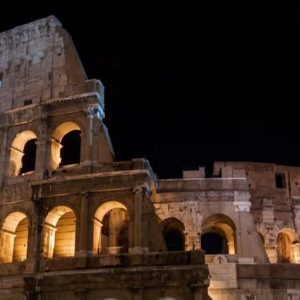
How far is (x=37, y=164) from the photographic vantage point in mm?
25078

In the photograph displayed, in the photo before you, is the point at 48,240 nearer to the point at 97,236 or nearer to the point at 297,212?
the point at 97,236

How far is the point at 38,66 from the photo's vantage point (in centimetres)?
2717

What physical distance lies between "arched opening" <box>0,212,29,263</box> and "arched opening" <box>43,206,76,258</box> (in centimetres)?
142

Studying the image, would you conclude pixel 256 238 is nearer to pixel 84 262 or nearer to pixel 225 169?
pixel 225 169

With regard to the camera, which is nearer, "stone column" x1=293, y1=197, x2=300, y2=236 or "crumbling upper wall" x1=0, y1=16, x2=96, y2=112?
"crumbling upper wall" x1=0, y1=16, x2=96, y2=112

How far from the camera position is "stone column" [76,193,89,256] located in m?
22.4

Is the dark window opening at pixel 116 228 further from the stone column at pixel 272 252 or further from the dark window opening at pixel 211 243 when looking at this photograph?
the dark window opening at pixel 211 243

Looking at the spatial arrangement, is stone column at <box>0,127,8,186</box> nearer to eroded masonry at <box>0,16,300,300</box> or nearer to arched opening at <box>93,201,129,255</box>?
eroded masonry at <box>0,16,300,300</box>

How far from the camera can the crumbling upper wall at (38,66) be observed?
86.0ft

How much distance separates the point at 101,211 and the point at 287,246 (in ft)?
38.9

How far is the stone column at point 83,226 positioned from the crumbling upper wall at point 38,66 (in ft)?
17.9

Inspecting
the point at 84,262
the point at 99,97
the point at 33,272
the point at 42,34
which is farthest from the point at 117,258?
the point at 42,34

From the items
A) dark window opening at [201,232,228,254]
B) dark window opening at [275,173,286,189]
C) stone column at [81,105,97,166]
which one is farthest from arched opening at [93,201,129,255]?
dark window opening at [201,232,228,254]

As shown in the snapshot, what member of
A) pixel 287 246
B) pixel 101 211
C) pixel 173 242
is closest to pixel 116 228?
pixel 101 211
